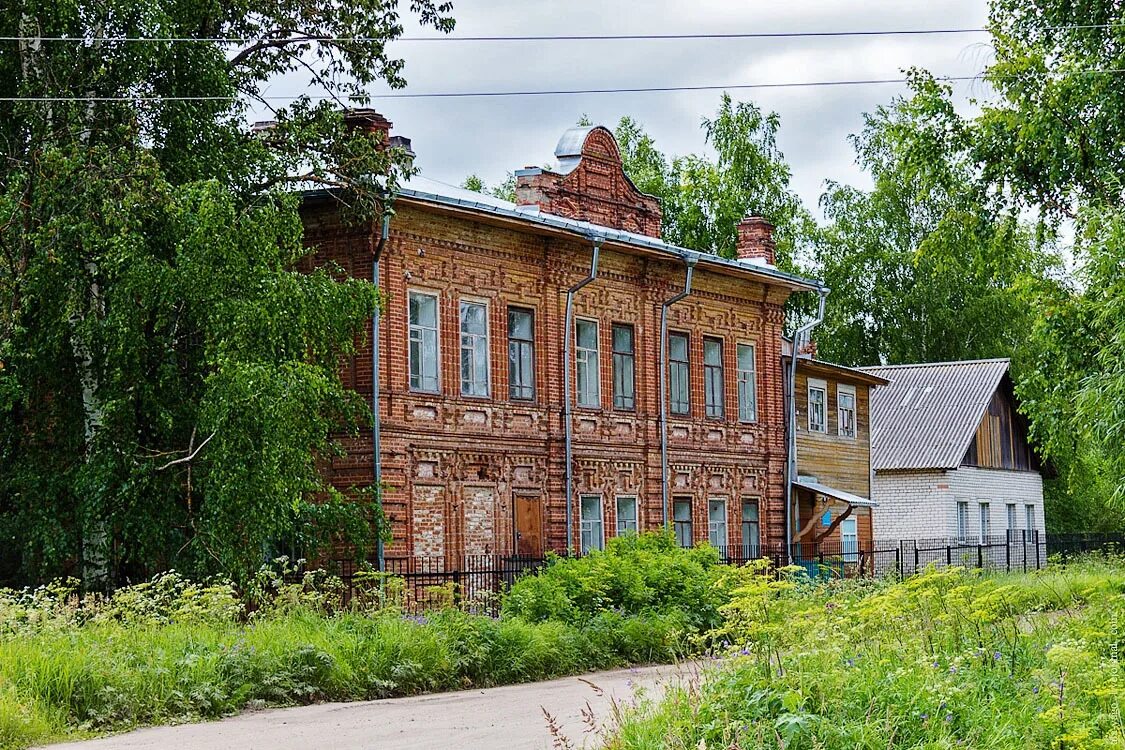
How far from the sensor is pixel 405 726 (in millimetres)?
12641

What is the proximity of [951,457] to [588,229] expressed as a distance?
1764 cm

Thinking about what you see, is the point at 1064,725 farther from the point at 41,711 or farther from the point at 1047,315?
the point at 1047,315

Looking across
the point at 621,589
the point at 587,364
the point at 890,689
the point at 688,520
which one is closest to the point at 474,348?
the point at 587,364

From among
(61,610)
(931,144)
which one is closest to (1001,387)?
(931,144)

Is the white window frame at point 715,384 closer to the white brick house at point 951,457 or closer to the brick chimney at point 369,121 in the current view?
the brick chimney at point 369,121

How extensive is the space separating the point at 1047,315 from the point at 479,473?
960 centimetres

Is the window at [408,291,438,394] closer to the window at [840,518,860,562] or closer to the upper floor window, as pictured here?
the upper floor window

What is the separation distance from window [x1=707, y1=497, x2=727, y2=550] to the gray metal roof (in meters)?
10.8

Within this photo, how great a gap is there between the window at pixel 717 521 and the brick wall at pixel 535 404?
0.56ft

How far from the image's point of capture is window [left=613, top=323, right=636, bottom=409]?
28.7 m

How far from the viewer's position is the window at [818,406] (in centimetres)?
3572

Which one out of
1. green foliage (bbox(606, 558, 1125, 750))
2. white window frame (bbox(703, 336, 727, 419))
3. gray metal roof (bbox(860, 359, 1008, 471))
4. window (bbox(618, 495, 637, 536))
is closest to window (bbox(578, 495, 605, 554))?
window (bbox(618, 495, 637, 536))

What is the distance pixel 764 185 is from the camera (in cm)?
4962

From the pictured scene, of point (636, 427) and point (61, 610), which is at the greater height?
point (636, 427)
